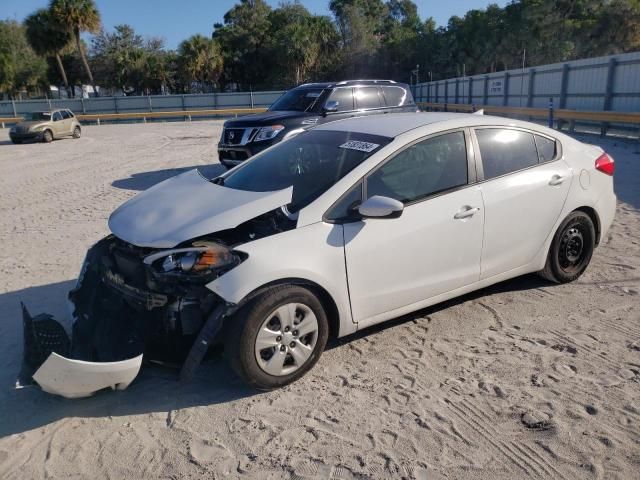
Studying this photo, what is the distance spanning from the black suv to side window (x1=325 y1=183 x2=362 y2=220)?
603cm

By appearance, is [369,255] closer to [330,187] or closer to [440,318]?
[330,187]

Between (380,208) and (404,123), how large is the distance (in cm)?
116

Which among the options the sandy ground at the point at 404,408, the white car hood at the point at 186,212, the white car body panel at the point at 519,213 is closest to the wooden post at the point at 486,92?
the sandy ground at the point at 404,408

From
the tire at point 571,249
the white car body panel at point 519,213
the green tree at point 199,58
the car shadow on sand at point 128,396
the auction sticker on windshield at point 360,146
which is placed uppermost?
the green tree at point 199,58

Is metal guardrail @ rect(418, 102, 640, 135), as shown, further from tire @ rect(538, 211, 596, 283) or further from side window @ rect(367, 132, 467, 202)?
side window @ rect(367, 132, 467, 202)

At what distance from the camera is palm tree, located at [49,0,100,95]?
41.8 meters

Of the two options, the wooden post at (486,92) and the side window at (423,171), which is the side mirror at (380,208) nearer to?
the side window at (423,171)

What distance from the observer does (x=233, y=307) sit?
3164 millimetres

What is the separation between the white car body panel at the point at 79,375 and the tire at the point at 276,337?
59 cm

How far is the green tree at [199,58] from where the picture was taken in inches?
1825

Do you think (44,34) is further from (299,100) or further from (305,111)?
(305,111)

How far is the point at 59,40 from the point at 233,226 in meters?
47.8

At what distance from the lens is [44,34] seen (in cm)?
4303

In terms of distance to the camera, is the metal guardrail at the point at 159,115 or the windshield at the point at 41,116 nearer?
the windshield at the point at 41,116
